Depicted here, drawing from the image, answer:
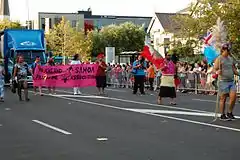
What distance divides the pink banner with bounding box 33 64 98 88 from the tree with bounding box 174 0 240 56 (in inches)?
417

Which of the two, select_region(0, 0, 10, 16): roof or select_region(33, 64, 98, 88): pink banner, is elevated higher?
select_region(0, 0, 10, 16): roof

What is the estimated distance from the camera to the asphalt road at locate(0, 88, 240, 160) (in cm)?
860

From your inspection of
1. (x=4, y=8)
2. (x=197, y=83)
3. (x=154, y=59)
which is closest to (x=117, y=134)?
(x=154, y=59)

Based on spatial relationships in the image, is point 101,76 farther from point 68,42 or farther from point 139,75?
point 68,42

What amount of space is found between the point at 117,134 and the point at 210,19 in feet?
83.4

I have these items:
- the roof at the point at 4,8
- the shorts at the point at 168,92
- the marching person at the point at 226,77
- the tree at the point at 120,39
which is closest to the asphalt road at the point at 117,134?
the marching person at the point at 226,77

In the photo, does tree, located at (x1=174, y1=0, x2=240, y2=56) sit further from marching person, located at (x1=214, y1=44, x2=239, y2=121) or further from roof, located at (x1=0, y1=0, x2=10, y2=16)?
roof, located at (x1=0, y1=0, x2=10, y2=16)

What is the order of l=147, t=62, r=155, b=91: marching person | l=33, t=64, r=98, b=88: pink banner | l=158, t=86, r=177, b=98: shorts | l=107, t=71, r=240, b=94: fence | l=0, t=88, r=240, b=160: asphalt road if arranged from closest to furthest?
l=0, t=88, r=240, b=160: asphalt road < l=158, t=86, r=177, b=98: shorts < l=107, t=71, r=240, b=94: fence < l=33, t=64, r=98, b=88: pink banner < l=147, t=62, r=155, b=91: marching person

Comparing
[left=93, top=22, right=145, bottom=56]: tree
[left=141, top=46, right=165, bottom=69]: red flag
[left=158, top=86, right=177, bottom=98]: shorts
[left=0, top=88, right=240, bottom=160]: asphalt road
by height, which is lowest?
[left=0, top=88, right=240, bottom=160]: asphalt road

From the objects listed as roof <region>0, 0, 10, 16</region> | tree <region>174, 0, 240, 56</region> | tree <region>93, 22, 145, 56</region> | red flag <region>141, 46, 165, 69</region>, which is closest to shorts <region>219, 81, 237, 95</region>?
red flag <region>141, 46, 165, 69</region>

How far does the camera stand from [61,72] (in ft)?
85.9

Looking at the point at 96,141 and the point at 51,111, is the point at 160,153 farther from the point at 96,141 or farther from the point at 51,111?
the point at 51,111

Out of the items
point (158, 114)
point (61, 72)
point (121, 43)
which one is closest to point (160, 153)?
point (158, 114)

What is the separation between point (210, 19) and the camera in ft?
115
